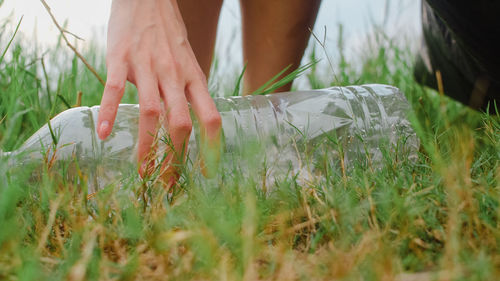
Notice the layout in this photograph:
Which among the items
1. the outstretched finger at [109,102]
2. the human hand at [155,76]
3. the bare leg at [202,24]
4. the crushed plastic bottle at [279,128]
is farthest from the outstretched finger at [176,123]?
the bare leg at [202,24]

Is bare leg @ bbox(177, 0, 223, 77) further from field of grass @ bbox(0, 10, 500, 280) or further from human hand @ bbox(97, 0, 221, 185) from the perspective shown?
field of grass @ bbox(0, 10, 500, 280)

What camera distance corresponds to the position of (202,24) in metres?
2.04

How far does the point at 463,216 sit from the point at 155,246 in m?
0.53

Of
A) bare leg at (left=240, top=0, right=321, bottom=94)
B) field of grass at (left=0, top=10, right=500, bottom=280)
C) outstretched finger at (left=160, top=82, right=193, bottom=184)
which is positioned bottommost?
field of grass at (left=0, top=10, right=500, bottom=280)

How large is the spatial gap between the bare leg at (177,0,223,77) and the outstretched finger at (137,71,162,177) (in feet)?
2.89

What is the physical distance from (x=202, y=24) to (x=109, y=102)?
3.32 ft

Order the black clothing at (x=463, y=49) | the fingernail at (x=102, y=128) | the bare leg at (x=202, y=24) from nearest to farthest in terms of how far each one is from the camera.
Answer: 1. the fingernail at (x=102, y=128)
2. the black clothing at (x=463, y=49)
3. the bare leg at (x=202, y=24)

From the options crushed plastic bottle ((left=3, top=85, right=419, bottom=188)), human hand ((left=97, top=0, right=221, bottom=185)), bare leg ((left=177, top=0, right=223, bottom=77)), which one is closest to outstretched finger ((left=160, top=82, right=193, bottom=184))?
human hand ((left=97, top=0, right=221, bottom=185))

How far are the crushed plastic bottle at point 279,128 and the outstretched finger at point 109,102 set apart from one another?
13.4 inches

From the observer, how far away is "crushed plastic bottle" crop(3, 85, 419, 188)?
4.93 ft

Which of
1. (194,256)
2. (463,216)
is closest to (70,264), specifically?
(194,256)


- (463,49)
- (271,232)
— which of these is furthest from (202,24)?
(271,232)

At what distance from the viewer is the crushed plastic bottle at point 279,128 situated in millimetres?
1503

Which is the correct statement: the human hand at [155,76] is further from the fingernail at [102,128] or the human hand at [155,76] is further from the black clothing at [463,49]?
the black clothing at [463,49]
